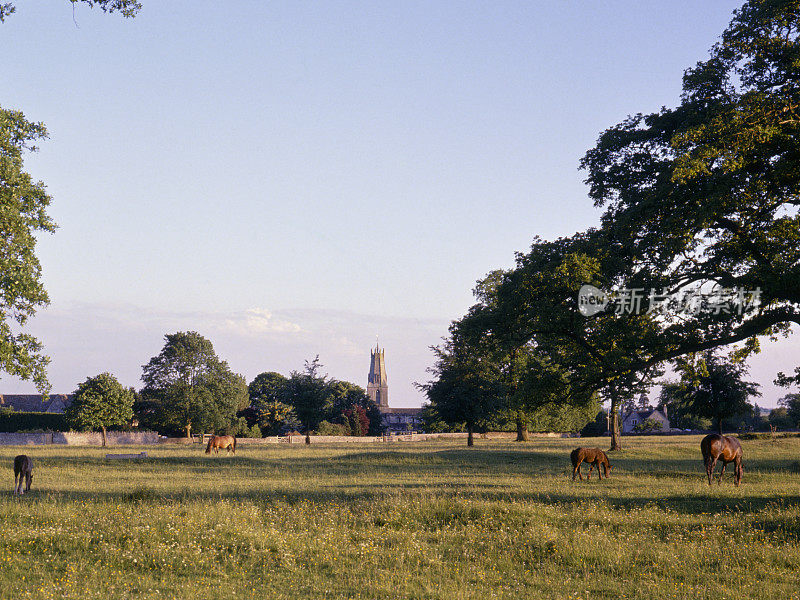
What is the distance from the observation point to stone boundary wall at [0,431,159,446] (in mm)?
69875

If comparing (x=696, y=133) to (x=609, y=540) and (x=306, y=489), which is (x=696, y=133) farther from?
(x=306, y=489)

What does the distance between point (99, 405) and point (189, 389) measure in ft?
52.4

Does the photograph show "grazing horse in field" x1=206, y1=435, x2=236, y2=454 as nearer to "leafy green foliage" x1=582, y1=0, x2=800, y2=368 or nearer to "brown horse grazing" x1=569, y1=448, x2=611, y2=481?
"brown horse grazing" x1=569, y1=448, x2=611, y2=481

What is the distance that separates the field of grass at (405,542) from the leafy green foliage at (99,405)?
148ft

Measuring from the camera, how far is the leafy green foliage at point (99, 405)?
218 ft

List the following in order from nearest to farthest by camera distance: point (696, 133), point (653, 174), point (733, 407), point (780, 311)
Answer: point (696, 133), point (780, 311), point (653, 174), point (733, 407)

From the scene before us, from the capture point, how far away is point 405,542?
46.7 feet

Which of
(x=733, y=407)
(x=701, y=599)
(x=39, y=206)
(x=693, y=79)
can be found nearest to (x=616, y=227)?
(x=693, y=79)

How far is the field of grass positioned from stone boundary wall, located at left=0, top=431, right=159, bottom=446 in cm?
5203

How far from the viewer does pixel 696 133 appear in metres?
18.3

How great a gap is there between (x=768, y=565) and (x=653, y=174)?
1382cm

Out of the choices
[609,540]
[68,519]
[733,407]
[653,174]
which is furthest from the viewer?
[733,407]

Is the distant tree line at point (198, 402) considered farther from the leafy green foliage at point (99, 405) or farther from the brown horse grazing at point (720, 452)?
the brown horse grazing at point (720, 452)

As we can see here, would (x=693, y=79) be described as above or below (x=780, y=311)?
above
